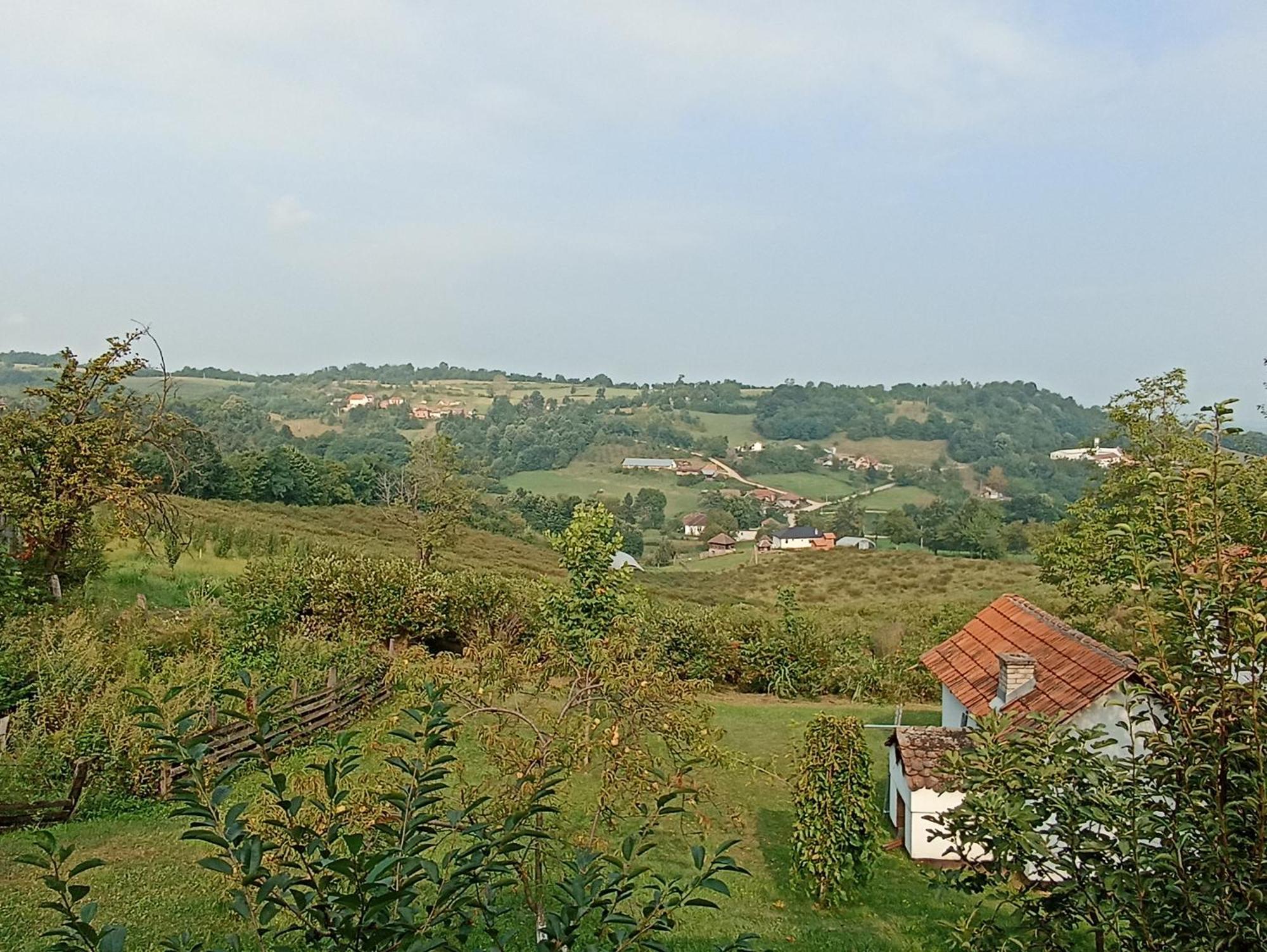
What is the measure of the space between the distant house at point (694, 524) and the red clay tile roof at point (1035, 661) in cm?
5038

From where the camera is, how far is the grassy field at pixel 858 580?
3375 centimetres

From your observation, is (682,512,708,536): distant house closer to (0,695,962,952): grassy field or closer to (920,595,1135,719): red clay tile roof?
(920,595,1135,719): red clay tile roof

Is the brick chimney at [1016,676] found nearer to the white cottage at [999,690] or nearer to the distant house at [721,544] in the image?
the white cottage at [999,690]

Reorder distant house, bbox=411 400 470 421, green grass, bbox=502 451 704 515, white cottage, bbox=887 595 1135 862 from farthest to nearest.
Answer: distant house, bbox=411 400 470 421 → green grass, bbox=502 451 704 515 → white cottage, bbox=887 595 1135 862

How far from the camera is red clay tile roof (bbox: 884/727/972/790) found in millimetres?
9891

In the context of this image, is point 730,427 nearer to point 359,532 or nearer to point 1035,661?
point 359,532

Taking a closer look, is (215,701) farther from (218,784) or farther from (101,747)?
(218,784)

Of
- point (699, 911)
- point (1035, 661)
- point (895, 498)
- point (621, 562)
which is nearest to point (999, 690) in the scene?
point (1035, 661)

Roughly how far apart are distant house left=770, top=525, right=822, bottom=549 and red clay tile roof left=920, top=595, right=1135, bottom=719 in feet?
148

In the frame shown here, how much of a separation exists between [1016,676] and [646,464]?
75.3m

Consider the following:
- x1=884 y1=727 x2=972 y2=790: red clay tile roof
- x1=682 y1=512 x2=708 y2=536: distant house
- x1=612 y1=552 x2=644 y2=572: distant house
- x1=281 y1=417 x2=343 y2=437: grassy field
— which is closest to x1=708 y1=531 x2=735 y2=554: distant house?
x1=682 y1=512 x2=708 y2=536: distant house

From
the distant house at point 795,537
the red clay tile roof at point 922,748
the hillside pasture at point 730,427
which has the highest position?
the hillside pasture at point 730,427

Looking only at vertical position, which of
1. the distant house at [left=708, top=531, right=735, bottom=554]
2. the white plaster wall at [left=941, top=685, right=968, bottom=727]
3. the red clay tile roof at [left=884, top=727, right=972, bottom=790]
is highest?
the red clay tile roof at [left=884, top=727, right=972, bottom=790]

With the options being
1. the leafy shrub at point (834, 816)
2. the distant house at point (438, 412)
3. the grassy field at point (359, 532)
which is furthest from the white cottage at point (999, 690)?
the distant house at point (438, 412)
